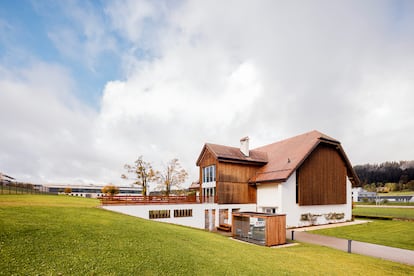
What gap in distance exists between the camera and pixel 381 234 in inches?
821

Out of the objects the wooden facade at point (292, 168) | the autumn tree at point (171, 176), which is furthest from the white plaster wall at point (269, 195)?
the autumn tree at point (171, 176)

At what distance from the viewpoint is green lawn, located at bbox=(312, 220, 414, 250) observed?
17.9 meters

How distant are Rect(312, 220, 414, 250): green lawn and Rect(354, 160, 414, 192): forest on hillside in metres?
114

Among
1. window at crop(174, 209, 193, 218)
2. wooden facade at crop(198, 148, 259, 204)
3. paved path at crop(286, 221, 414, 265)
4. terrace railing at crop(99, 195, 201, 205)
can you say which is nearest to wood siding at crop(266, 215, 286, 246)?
paved path at crop(286, 221, 414, 265)

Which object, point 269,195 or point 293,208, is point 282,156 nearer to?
point 269,195

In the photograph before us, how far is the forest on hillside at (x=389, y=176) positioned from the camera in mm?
119250

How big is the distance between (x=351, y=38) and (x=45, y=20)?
22496mm

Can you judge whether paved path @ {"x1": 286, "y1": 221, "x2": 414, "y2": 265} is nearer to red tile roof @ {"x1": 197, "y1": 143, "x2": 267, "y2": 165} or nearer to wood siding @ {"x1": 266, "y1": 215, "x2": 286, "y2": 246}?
wood siding @ {"x1": 266, "y1": 215, "x2": 286, "y2": 246}

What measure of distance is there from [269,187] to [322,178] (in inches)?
248

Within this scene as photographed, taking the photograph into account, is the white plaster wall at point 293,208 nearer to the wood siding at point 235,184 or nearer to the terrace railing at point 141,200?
the wood siding at point 235,184

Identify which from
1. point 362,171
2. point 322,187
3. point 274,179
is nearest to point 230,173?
point 274,179

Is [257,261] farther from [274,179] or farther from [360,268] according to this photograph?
[274,179]

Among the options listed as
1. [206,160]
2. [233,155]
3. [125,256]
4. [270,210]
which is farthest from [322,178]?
[125,256]

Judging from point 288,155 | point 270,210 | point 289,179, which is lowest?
point 270,210
